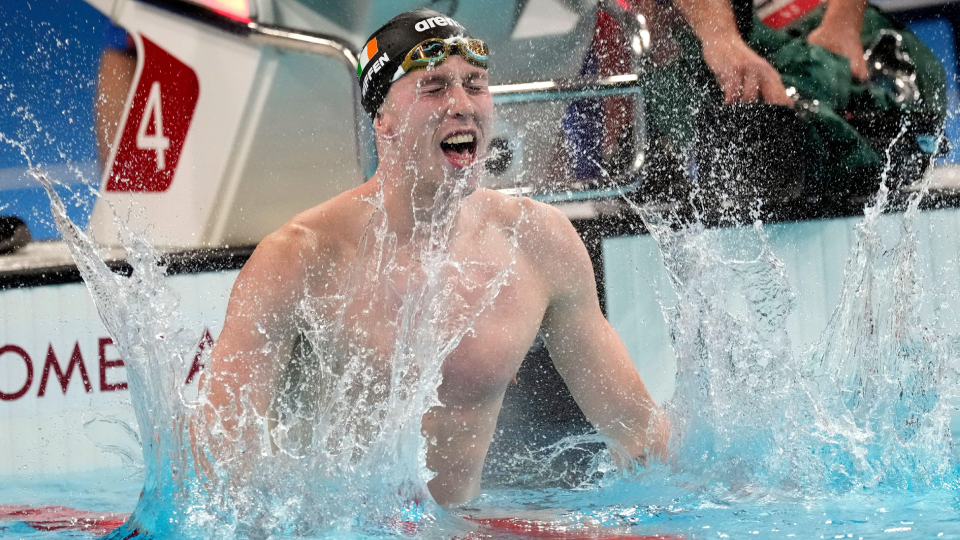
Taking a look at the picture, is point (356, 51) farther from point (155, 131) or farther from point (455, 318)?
point (455, 318)

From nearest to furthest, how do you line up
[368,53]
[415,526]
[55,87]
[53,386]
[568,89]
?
[415,526] → [368,53] → [53,386] → [55,87] → [568,89]

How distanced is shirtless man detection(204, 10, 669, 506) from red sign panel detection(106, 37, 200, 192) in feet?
4.34

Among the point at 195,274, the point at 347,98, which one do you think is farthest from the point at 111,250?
the point at 347,98

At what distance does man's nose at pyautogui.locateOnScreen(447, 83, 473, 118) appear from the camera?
215 centimetres

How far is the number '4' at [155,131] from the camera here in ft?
11.2

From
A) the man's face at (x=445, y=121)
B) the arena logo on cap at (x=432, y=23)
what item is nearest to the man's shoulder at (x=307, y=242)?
the man's face at (x=445, y=121)

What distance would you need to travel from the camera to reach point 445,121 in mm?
2154

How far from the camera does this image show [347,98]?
3557mm

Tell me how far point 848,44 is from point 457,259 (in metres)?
2.11

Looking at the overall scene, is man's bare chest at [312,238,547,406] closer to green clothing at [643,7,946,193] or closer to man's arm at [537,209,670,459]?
man's arm at [537,209,670,459]

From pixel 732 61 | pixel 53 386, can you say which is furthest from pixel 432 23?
pixel 53 386

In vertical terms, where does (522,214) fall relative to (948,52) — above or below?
below

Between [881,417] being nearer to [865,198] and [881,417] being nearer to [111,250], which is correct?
[865,198]

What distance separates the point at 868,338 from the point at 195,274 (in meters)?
2.29
